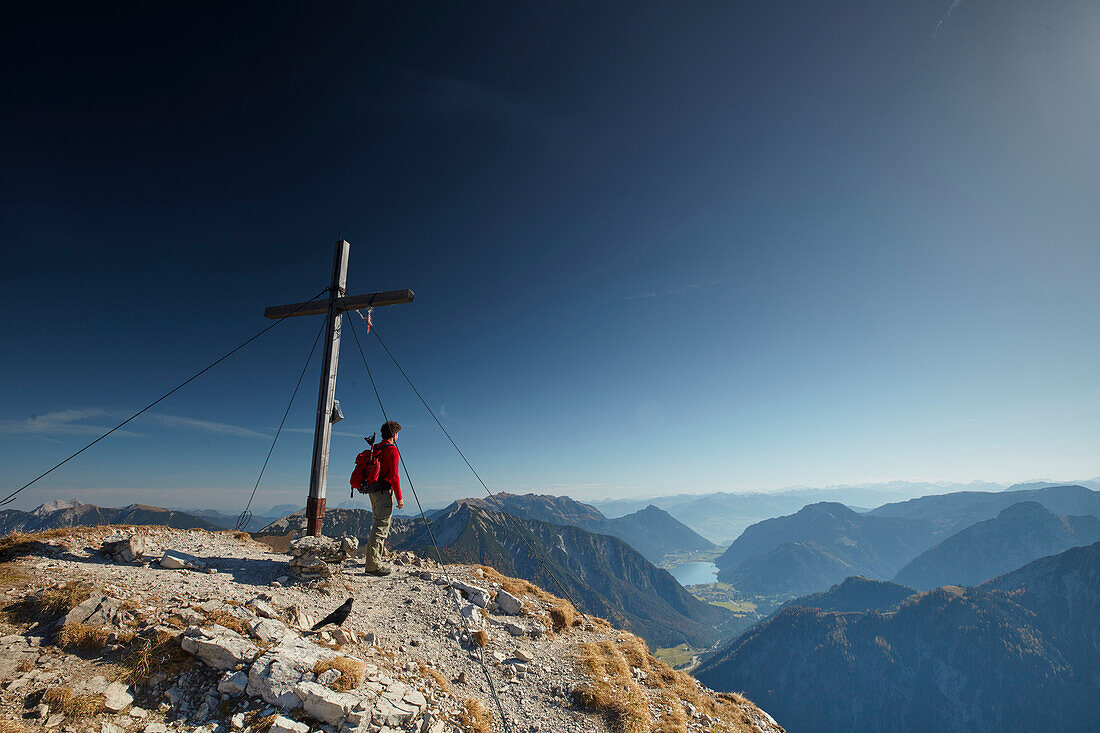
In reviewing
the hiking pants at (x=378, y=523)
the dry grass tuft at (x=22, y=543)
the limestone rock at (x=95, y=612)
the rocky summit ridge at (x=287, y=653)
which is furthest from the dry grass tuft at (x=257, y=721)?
the dry grass tuft at (x=22, y=543)

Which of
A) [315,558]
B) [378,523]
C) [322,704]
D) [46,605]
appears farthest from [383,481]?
[322,704]

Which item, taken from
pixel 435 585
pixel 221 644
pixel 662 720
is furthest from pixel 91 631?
pixel 662 720

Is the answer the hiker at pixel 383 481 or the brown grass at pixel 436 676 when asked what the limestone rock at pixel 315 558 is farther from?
the brown grass at pixel 436 676

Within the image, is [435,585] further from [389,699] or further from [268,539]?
[268,539]

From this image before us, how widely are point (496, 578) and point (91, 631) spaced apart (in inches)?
412

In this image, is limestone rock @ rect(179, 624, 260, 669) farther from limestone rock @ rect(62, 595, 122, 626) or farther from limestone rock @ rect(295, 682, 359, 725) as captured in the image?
limestone rock @ rect(62, 595, 122, 626)

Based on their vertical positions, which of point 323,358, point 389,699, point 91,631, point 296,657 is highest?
point 323,358

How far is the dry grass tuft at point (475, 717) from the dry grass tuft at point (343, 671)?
72.7 inches

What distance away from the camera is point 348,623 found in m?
9.34

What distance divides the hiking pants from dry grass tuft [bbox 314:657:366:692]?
4.80 m

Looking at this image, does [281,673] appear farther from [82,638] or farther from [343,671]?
[82,638]

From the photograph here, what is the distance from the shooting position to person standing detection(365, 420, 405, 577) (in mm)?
11875

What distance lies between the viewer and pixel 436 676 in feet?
26.8

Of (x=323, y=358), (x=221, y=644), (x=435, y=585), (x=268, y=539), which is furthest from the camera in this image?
(x=268, y=539)
